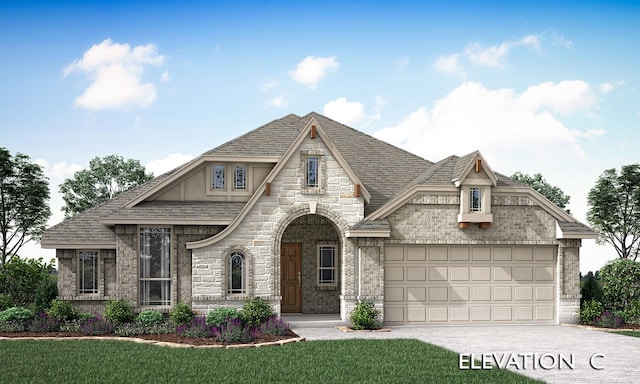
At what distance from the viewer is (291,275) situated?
2602cm

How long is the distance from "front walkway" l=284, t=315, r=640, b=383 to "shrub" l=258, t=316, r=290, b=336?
0.58 meters

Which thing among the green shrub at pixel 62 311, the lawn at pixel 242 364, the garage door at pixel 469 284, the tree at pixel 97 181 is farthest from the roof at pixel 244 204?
the tree at pixel 97 181

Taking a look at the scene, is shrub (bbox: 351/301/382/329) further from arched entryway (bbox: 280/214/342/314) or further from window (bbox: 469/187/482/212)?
window (bbox: 469/187/482/212)

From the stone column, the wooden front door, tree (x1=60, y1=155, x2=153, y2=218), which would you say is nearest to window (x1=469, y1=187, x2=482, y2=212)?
the stone column

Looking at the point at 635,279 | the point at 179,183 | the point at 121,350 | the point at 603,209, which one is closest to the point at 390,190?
the point at 179,183

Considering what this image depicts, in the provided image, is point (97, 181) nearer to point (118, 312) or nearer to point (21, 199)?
point (21, 199)

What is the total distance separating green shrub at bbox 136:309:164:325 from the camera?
70.8ft

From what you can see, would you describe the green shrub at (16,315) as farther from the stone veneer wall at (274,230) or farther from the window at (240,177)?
the window at (240,177)

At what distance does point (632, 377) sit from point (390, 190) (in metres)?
12.0

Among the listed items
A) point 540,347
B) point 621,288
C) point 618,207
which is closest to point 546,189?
point 618,207

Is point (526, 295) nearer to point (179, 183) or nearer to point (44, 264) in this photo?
point (179, 183)

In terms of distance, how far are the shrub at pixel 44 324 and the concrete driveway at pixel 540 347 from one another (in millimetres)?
7128

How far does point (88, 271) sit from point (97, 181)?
23.4m

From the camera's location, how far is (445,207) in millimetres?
23859
